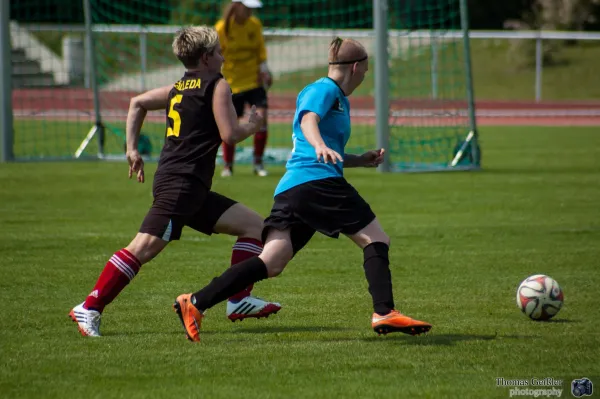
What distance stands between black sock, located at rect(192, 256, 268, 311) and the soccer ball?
1.62 m

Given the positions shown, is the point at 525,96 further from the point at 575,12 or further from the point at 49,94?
the point at 49,94

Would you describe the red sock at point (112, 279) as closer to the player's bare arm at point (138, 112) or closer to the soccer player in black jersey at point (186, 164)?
the soccer player in black jersey at point (186, 164)

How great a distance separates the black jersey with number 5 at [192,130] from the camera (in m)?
6.09

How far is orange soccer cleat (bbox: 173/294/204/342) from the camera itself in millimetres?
5754

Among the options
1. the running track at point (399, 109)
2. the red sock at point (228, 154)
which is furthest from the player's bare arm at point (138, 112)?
the running track at point (399, 109)

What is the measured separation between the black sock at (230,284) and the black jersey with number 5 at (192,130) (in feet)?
1.98

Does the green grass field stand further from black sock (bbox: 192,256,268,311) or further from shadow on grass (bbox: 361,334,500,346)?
black sock (bbox: 192,256,268,311)

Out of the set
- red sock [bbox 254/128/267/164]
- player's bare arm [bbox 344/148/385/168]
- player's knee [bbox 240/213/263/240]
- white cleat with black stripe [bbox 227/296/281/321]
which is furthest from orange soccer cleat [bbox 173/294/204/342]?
red sock [bbox 254/128/267/164]

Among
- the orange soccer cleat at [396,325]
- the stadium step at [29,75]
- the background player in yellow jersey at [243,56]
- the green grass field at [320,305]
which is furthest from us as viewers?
the stadium step at [29,75]

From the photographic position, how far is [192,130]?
612 centimetres

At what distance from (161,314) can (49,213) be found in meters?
4.99

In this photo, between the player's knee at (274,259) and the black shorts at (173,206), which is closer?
the player's knee at (274,259)

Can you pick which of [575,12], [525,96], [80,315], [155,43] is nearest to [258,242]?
[80,315]

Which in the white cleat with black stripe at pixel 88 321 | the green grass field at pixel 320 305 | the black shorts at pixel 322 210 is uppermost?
the black shorts at pixel 322 210
